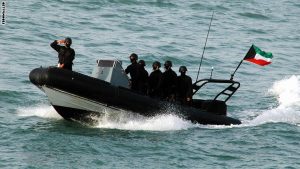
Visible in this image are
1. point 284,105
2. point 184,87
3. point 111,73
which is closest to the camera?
point 111,73

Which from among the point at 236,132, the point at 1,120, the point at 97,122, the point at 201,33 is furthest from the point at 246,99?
the point at 201,33

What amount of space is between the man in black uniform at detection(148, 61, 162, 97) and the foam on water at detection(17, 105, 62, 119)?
220 centimetres

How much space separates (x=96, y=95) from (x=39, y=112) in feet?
7.45

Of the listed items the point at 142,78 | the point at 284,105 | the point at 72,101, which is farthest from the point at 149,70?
the point at 72,101

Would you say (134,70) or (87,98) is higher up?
(134,70)

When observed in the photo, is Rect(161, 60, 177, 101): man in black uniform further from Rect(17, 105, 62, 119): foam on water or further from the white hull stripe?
Rect(17, 105, 62, 119): foam on water

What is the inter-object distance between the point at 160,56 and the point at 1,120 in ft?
37.4

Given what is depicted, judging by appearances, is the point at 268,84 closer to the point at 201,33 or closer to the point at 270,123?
the point at 270,123

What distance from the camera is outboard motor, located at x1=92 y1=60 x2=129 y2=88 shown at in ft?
60.4

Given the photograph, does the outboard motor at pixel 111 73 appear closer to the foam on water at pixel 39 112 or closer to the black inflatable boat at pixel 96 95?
the black inflatable boat at pixel 96 95

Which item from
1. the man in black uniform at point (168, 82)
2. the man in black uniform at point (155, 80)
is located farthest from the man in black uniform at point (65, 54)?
the man in black uniform at point (168, 82)

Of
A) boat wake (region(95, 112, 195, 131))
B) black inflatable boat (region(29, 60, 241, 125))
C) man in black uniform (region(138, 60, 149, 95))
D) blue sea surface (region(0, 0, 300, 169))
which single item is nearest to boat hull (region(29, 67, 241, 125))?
black inflatable boat (region(29, 60, 241, 125))

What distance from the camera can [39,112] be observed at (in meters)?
19.7

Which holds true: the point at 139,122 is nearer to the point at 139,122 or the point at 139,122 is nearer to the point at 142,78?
the point at 139,122
